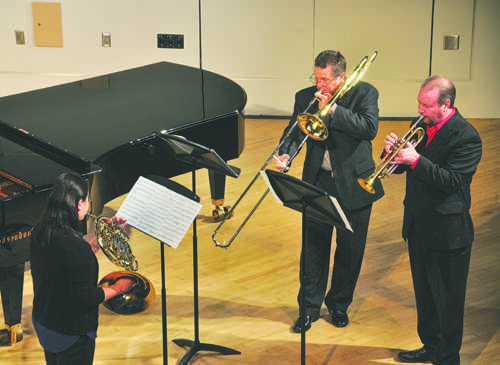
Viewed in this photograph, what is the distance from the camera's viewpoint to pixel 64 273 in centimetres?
266

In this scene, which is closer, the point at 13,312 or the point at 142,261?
the point at 13,312

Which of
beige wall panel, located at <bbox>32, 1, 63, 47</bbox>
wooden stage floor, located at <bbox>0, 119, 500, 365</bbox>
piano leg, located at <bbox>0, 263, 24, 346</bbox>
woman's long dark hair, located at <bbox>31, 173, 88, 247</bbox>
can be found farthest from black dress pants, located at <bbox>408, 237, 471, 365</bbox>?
beige wall panel, located at <bbox>32, 1, 63, 47</bbox>

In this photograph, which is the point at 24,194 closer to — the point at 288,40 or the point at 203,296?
the point at 203,296

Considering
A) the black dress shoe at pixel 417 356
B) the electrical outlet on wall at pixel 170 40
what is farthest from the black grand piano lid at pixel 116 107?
the black dress shoe at pixel 417 356

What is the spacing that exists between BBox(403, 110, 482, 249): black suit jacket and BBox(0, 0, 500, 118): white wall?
5012mm

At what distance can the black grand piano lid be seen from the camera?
462 centimetres

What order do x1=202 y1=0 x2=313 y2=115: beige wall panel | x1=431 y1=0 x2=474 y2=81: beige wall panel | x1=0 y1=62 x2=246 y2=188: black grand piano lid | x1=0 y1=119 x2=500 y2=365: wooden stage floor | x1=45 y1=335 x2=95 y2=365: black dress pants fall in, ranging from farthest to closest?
x1=202 y1=0 x2=313 y2=115: beige wall panel, x1=431 y1=0 x2=474 y2=81: beige wall panel, x1=0 y1=62 x2=246 y2=188: black grand piano lid, x1=0 y1=119 x2=500 y2=365: wooden stage floor, x1=45 y1=335 x2=95 y2=365: black dress pants

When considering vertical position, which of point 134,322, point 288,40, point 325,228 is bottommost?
point 134,322

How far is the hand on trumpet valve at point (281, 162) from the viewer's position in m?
3.81

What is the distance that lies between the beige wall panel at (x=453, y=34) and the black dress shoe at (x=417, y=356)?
515cm

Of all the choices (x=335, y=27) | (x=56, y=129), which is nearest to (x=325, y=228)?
(x=56, y=129)

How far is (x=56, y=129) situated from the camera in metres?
4.76

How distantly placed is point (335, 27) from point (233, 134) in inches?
143

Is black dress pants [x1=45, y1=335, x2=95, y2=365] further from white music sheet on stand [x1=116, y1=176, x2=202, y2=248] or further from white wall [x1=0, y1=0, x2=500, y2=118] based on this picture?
white wall [x1=0, y1=0, x2=500, y2=118]
